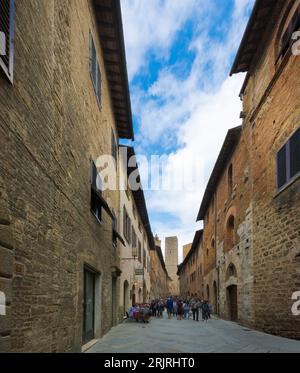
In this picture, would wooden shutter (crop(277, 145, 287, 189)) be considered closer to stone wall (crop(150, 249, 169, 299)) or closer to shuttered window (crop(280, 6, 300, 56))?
shuttered window (crop(280, 6, 300, 56))

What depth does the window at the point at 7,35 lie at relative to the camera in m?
4.45

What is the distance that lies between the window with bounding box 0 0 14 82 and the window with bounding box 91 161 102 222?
5607mm

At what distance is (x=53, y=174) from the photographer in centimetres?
646

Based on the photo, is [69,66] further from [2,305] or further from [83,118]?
[2,305]

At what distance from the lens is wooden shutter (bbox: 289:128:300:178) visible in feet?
31.6

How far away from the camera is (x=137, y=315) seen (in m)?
17.8

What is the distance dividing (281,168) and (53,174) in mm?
6767

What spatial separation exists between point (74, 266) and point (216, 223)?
1609 cm

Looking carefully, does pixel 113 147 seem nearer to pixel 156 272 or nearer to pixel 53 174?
pixel 53 174

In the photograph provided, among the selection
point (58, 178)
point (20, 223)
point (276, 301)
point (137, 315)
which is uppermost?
point (58, 178)

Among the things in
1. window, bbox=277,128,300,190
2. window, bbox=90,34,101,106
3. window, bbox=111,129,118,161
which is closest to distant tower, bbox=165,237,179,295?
window, bbox=111,129,118,161

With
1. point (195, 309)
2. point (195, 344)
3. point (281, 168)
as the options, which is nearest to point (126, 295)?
point (195, 309)

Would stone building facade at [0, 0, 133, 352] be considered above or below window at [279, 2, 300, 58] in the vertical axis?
below

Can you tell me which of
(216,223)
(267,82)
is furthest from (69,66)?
(216,223)
